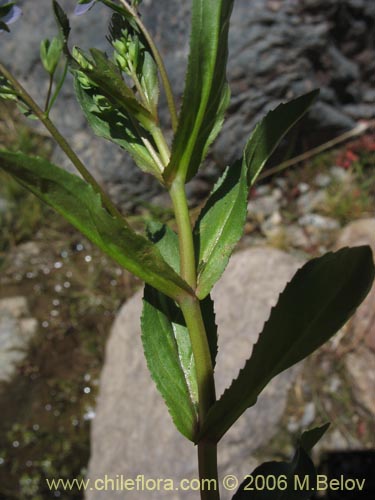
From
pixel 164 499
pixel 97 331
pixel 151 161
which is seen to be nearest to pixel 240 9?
pixel 97 331

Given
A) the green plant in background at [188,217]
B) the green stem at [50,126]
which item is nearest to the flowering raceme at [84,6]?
the green plant in background at [188,217]

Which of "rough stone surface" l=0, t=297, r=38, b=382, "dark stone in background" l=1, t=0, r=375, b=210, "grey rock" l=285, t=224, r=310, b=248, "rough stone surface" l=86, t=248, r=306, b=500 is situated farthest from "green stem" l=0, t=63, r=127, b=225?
"rough stone surface" l=0, t=297, r=38, b=382

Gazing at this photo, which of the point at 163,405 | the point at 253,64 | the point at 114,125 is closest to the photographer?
the point at 114,125

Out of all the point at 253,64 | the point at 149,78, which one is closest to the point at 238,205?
the point at 149,78

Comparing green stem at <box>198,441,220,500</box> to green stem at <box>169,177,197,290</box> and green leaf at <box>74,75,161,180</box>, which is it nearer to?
green stem at <box>169,177,197,290</box>

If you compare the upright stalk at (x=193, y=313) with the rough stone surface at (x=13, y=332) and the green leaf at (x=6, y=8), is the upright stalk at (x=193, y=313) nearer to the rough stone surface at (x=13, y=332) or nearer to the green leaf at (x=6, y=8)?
the green leaf at (x=6, y=8)

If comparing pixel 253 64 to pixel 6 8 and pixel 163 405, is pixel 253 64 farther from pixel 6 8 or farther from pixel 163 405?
pixel 6 8
